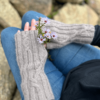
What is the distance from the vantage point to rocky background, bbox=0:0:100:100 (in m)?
1.12

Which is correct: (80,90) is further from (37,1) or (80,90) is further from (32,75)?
(37,1)

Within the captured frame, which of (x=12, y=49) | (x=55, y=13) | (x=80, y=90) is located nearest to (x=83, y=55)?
(x=80, y=90)

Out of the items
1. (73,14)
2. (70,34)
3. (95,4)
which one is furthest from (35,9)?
(95,4)

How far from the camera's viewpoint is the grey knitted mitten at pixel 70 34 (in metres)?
0.88

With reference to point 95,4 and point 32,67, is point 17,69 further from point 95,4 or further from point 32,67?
point 95,4

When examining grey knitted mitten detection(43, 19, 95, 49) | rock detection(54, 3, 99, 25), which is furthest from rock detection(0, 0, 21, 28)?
grey knitted mitten detection(43, 19, 95, 49)

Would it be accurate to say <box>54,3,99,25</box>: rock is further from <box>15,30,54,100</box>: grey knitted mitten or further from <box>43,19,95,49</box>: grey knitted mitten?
<box>15,30,54,100</box>: grey knitted mitten

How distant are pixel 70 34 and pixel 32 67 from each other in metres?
0.45

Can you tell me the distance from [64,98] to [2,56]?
93 centimetres

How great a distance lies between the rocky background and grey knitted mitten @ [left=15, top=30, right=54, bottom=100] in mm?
451

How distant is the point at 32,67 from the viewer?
0.78 metres

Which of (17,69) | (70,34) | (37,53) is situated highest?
(70,34)

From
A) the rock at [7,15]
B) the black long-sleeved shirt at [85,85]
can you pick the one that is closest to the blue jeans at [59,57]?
the black long-sleeved shirt at [85,85]

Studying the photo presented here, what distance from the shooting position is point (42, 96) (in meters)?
0.70
